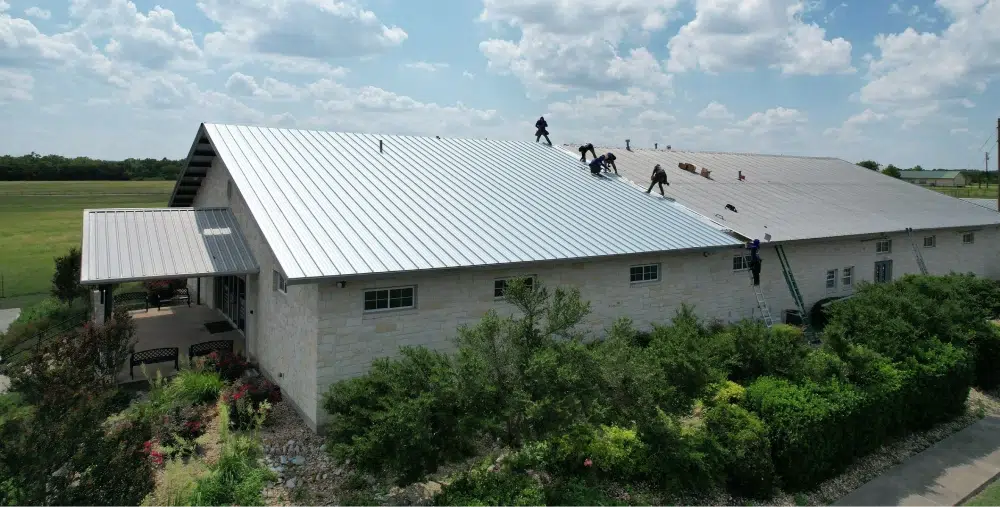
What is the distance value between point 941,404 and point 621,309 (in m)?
7.12

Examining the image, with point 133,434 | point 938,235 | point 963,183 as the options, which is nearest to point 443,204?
point 133,434

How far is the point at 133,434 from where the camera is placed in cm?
678

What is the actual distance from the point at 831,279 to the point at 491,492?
18.4 m

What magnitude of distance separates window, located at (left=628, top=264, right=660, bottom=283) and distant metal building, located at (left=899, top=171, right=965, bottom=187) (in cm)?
10301

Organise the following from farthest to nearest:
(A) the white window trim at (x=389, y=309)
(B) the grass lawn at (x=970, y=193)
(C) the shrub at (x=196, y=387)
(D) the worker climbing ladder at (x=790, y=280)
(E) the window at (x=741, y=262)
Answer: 1. (B) the grass lawn at (x=970, y=193)
2. (D) the worker climbing ladder at (x=790, y=280)
3. (E) the window at (x=741, y=262)
4. (C) the shrub at (x=196, y=387)
5. (A) the white window trim at (x=389, y=309)

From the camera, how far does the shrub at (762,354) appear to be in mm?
11766

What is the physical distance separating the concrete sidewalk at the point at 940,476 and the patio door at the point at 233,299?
14.7m

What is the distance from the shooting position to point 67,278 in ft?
71.8

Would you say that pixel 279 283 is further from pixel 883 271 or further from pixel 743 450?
pixel 883 271

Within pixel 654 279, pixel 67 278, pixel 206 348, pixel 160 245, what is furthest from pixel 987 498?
pixel 67 278

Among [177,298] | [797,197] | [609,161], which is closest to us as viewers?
[609,161]

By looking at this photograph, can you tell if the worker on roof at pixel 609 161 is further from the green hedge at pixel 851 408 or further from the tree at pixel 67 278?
the tree at pixel 67 278

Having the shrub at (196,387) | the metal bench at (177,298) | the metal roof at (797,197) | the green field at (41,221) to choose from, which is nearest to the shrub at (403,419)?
the shrub at (196,387)

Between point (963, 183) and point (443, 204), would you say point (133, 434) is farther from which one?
point (963, 183)
